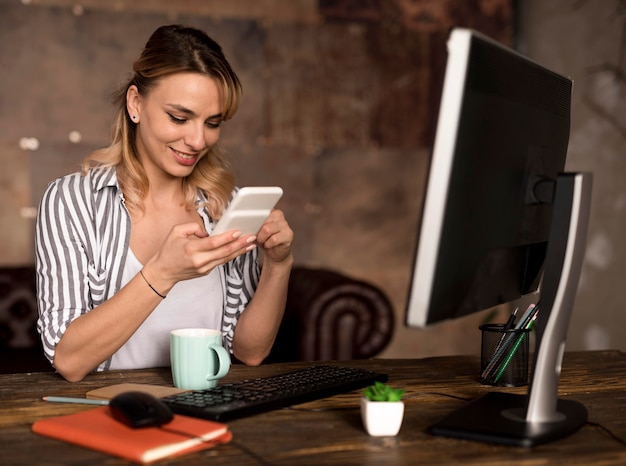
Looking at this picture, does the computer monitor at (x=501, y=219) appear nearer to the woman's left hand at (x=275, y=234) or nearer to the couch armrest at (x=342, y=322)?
the woman's left hand at (x=275, y=234)

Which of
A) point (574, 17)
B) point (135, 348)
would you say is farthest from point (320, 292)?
point (574, 17)

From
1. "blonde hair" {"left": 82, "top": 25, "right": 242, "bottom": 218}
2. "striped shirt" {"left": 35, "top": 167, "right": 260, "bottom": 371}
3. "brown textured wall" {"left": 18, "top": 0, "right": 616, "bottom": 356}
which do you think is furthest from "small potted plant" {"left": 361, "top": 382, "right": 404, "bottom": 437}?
"brown textured wall" {"left": 18, "top": 0, "right": 616, "bottom": 356}

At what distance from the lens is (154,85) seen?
1.85 m

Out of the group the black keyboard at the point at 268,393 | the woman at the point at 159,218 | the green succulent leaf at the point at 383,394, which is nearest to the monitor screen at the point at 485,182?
the green succulent leaf at the point at 383,394

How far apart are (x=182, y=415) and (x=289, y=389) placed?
7.5 inches

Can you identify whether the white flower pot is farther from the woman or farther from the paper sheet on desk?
the woman

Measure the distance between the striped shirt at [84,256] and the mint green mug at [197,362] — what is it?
0.38 metres

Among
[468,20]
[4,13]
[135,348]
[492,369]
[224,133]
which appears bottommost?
[135,348]

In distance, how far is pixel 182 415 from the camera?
3.55 ft

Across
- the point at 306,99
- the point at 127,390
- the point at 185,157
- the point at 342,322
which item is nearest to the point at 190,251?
the point at 127,390

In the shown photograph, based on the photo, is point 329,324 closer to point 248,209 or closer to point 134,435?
point 248,209

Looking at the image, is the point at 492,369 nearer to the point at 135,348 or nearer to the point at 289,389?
the point at 289,389

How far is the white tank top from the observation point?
1.86 m

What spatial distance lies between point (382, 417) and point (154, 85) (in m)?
1.09
